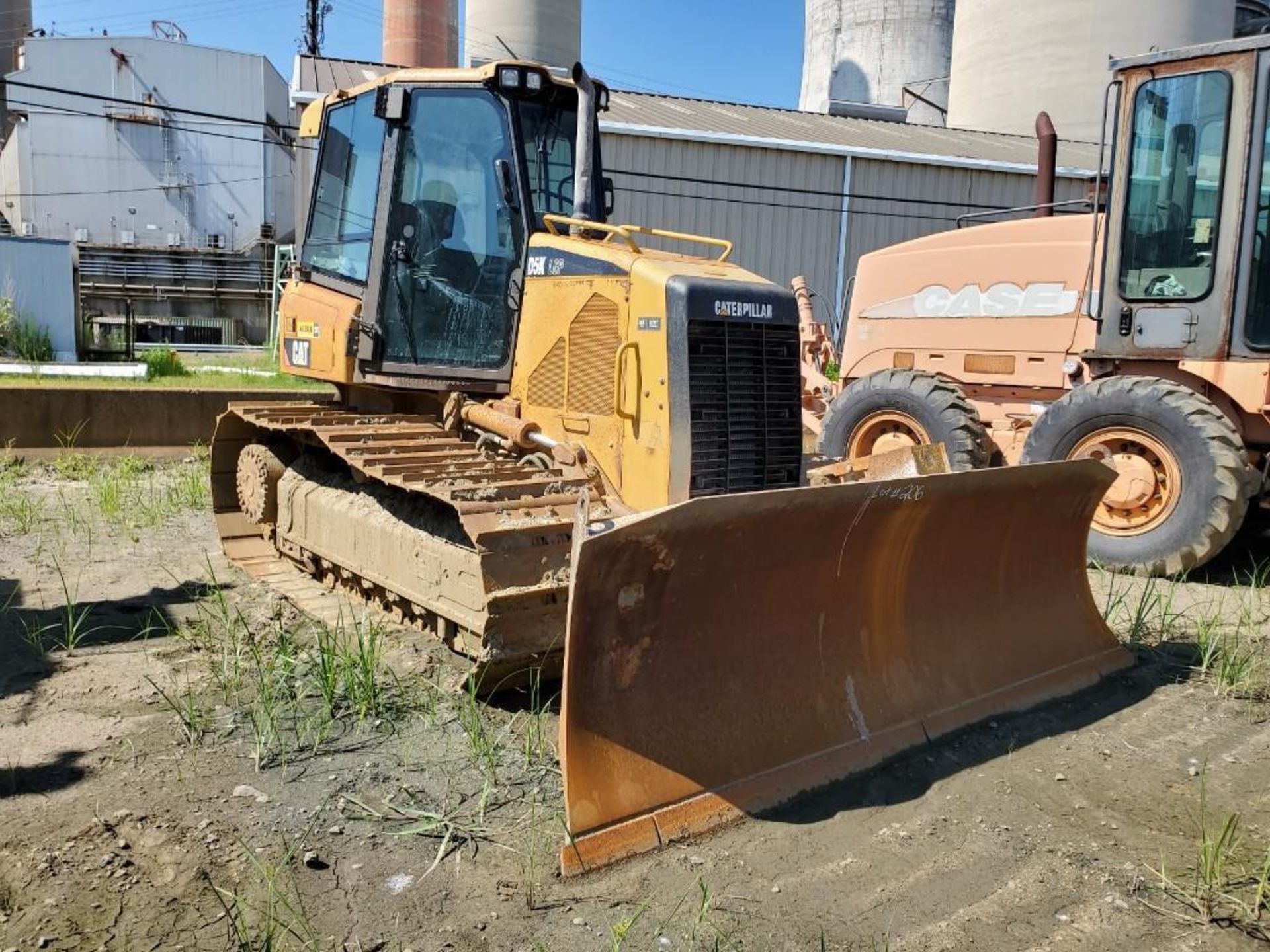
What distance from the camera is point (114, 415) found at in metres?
9.29

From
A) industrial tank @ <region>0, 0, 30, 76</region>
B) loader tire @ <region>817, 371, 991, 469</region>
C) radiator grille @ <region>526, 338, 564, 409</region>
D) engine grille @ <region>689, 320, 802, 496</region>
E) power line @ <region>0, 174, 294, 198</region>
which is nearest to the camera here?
engine grille @ <region>689, 320, 802, 496</region>

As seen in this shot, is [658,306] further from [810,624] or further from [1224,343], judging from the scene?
[1224,343]

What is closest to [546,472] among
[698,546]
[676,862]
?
[698,546]

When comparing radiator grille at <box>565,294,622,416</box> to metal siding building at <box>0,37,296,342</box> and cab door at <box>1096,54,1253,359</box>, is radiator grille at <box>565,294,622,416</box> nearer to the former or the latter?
cab door at <box>1096,54,1253,359</box>

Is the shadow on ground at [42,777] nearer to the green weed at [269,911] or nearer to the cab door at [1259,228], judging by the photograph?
the green weed at [269,911]

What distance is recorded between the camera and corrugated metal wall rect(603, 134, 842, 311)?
16125mm

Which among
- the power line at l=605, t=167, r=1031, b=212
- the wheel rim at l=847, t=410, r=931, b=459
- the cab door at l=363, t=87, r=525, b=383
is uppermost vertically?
the power line at l=605, t=167, r=1031, b=212

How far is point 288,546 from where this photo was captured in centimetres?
575

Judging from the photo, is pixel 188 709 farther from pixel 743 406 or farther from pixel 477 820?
pixel 743 406

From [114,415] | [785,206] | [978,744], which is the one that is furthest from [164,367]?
[978,744]

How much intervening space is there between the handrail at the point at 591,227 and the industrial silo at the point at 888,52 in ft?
91.1

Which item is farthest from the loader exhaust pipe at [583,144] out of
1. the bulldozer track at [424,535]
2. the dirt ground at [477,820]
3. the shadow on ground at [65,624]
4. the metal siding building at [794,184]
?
the metal siding building at [794,184]

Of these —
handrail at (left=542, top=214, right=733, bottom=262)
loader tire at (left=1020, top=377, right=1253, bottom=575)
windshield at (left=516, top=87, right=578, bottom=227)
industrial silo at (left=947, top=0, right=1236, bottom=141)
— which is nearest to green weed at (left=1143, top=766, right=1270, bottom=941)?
handrail at (left=542, top=214, right=733, bottom=262)

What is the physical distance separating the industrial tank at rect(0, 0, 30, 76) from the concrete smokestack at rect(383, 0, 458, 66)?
22.9 m
